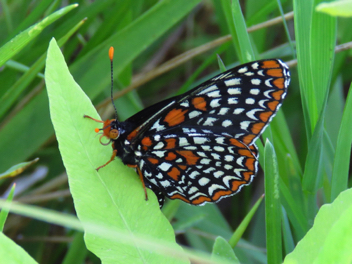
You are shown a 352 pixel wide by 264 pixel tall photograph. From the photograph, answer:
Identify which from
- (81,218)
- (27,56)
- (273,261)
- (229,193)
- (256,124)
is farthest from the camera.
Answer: (27,56)

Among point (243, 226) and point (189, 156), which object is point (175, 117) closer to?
point (189, 156)

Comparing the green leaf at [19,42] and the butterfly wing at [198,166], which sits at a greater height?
the green leaf at [19,42]

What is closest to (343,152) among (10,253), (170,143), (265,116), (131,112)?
(265,116)

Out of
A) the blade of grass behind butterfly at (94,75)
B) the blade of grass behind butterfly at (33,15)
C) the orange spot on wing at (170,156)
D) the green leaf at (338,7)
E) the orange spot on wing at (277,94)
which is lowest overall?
the orange spot on wing at (170,156)

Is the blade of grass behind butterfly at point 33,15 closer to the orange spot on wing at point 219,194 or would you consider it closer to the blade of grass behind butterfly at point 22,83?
the blade of grass behind butterfly at point 22,83

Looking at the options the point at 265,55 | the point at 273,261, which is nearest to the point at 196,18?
the point at 265,55

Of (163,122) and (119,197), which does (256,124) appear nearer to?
(163,122)

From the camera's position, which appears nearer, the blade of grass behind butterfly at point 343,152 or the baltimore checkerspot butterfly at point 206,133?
the blade of grass behind butterfly at point 343,152

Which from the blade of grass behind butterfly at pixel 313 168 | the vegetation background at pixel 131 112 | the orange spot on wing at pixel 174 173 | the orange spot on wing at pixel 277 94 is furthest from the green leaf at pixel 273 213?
the orange spot on wing at pixel 174 173
